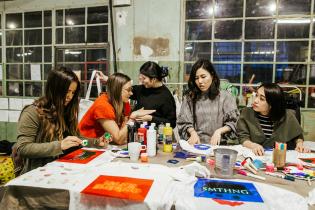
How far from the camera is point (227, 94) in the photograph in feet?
7.52

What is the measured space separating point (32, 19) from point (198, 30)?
3.10m

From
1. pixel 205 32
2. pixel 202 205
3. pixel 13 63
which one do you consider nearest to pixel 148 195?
pixel 202 205

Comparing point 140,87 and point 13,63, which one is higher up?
point 13,63

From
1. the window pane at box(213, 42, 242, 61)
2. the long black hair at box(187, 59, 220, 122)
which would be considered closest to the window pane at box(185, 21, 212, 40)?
the window pane at box(213, 42, 242, 61)

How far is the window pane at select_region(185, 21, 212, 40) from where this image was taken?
375cm

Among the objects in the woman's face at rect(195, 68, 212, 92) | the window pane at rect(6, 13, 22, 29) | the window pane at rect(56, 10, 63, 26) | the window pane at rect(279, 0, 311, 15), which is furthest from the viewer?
the window pane at rect(6, 13, 22, 29)

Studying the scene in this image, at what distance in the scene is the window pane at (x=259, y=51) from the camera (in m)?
3.53

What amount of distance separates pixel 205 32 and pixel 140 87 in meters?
1.54

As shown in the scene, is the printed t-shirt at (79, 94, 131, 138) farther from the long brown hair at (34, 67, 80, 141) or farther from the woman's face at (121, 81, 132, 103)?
the long brown hair at (34, 67, 80, 141)

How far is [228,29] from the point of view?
144 inches

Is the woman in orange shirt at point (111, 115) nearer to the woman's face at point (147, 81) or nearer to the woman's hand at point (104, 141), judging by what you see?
the woman's hand at point (104, 141)

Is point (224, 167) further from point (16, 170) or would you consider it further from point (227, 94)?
point (16, 170)

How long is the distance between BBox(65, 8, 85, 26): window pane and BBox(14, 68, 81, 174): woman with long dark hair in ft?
9.57

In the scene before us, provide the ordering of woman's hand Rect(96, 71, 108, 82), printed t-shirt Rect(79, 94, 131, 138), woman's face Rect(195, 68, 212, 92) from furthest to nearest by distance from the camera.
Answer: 1. woman's hand Rect(96, 71, 108, 82)
2. woman's face Rect(195, 68, 212, 92)
3. printed t-shirt Rect(79, 94, 131, 138)
